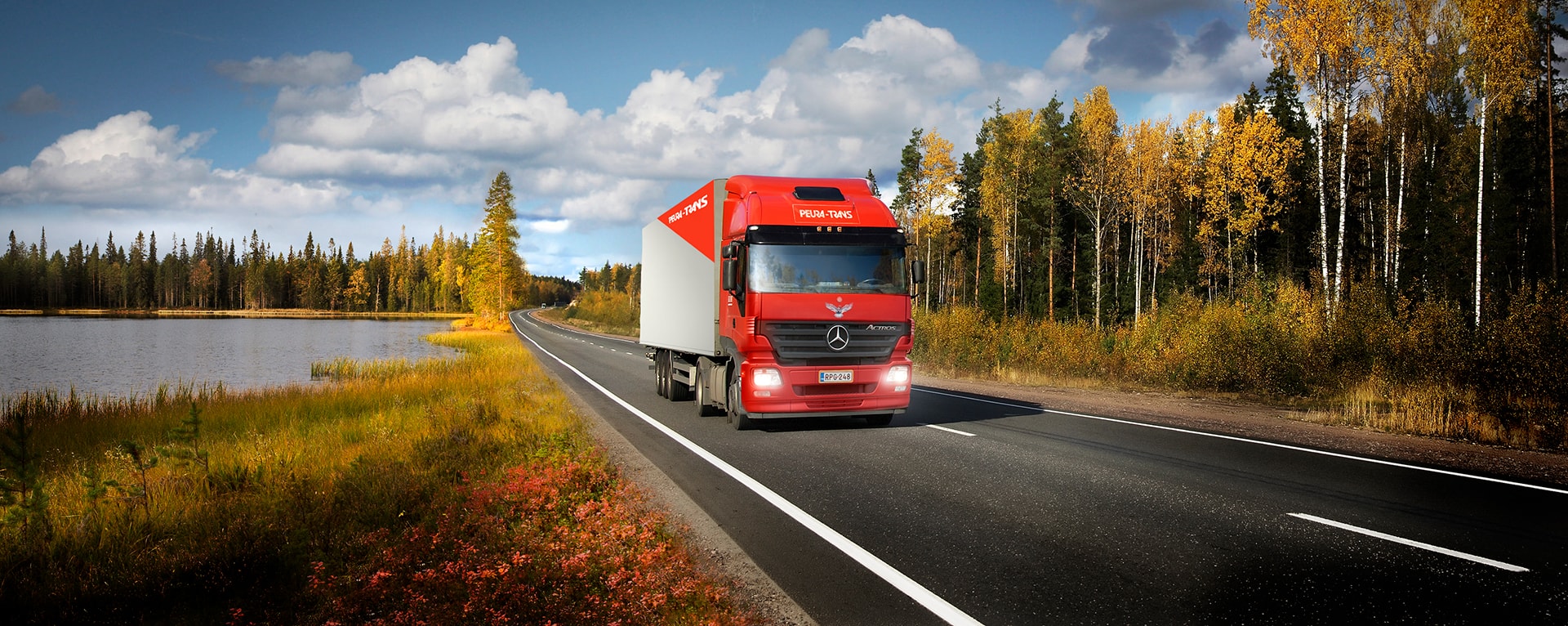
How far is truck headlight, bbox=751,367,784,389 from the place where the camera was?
10016 mm

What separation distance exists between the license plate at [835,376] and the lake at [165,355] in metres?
17.7

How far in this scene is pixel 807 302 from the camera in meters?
10.1

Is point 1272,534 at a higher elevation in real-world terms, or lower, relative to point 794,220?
lower

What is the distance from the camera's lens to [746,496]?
6.67 metres

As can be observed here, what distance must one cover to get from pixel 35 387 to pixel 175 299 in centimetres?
14810

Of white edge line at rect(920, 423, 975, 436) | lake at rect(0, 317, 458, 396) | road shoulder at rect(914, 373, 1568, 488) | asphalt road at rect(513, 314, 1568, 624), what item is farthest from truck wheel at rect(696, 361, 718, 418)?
lake at rect(0, 317, 458, 396)

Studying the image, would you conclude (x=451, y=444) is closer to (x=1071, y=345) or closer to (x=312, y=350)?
(x=1071, y=345)

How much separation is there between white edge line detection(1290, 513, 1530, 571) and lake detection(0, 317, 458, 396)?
23.0 m

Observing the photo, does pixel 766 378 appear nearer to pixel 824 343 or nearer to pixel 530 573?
pixel 824 343

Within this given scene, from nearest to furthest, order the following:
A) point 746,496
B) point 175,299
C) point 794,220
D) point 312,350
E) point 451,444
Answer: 1. point 746,496
2. point 451,444
3. point 794,220
4. point 312,350
5. point 175,299

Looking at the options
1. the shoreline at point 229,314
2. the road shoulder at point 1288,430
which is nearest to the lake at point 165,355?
the road shoulder at point 1288,430

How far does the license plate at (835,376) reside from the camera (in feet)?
33.2

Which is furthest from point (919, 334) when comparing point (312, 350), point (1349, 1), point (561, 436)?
point (312, 350)

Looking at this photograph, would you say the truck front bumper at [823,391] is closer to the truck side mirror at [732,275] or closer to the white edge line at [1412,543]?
the truck side mirror at [732,275]
